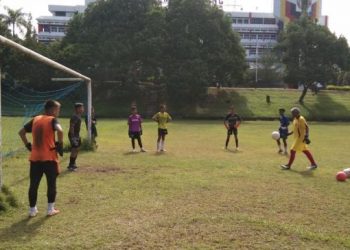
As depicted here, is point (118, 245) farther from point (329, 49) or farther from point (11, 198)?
point (329, 49)

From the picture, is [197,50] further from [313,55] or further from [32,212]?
[32,212]

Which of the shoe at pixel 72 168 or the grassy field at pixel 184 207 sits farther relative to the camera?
the shoe at pixel 72 168

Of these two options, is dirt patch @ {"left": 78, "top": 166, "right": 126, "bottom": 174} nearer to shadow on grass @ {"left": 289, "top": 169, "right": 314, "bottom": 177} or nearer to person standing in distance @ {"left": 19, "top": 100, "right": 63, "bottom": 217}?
shadow on grass @ {"left": 289, "top": 169, "right": 314, "bottom": 177}

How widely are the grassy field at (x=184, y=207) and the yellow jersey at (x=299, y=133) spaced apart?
0.60 m

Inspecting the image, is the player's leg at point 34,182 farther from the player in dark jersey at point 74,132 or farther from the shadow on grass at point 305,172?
the shadow on grass at point 305,172

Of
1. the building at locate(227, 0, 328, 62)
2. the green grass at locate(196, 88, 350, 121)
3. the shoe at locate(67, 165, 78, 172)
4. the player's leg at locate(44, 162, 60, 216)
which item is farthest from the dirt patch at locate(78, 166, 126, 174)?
the building at locate(227, 0, 328, 62)

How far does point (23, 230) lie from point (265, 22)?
116 metres

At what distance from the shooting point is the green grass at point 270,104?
44.2m

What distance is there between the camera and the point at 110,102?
4781 centimetres

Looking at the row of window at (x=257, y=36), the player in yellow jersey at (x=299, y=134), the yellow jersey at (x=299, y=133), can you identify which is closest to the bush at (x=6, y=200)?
the player in yellow jersey at (x=299, y=134)

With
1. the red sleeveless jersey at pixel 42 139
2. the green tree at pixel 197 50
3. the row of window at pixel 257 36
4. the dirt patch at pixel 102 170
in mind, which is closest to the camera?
the red sleeveless jersey at pixel 42 139

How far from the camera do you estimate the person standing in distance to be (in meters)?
7.55

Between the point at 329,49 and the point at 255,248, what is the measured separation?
45701 mm

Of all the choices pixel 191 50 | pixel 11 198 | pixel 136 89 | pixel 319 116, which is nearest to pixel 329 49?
pixel 319 116
